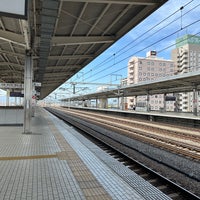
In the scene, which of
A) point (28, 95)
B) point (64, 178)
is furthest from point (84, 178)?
point (28, 95)

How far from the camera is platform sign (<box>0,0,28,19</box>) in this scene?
4.14m

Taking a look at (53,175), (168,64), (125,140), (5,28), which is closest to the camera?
(53,175)

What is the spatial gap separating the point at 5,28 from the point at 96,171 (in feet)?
29.8

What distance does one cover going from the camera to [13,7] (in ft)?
13.7

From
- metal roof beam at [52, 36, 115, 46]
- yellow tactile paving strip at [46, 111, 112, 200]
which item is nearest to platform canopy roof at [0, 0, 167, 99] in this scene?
metal roof beam at [52, 36, 115, 46]

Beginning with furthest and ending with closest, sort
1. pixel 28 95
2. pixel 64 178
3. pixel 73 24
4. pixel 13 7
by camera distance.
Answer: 1. pixel 28 95
2. pixel 73 24
3. pixel 64 178
4. pixel 13 7

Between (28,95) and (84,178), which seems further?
(28,95)

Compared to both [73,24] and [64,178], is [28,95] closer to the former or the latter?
[73,24]

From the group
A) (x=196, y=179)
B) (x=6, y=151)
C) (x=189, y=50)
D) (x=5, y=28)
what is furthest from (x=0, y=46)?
(x=189, y=50)

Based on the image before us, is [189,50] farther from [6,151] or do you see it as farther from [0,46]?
[6,151]

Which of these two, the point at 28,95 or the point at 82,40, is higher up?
the point at 82,40

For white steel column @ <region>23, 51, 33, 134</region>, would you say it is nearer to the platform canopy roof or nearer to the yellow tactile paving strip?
the platform canopy roof

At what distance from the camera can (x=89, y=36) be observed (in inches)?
542

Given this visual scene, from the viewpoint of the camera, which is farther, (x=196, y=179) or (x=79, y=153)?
(x=79, y=153)
